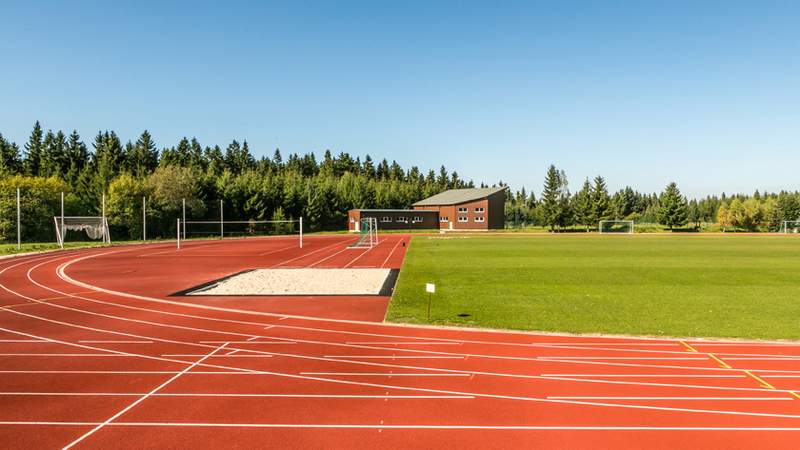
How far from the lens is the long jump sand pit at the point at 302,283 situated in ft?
66.6

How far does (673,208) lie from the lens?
8962cm

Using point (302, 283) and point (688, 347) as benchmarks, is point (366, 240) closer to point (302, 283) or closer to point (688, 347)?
point (302, 283)

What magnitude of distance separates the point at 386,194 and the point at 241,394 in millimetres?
100857

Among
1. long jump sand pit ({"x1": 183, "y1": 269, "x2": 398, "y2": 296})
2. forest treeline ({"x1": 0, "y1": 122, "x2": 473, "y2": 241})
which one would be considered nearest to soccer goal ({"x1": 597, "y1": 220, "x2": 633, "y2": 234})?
forest treeline ({"x1": 0, "y1": 122, "x2": 473, "y2": 241})

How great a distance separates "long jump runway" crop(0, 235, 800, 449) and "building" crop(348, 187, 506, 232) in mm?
72665

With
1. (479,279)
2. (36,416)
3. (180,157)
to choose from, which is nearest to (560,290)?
(479,279)

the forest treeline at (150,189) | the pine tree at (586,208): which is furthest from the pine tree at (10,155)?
the pine tree at (586,208)

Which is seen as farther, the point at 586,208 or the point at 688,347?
the point at 586,208

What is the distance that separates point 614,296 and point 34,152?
102 meters

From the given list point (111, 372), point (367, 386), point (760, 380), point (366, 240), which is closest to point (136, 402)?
point (111, 372)

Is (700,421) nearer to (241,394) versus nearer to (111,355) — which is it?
(241,394)

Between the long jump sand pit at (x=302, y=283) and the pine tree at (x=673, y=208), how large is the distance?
82081mm

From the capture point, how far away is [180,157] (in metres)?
100

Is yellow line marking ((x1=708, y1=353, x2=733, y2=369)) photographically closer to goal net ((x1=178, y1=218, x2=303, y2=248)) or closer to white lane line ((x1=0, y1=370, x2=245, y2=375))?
white lane line ((x1=0, y1=370, x2=245, y2=375))
